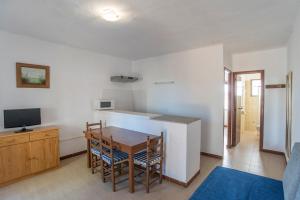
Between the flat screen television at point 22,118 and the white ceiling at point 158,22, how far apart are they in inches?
56.7

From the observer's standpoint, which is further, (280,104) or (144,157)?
(280,104)

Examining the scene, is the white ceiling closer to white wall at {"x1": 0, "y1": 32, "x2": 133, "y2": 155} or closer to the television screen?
white wall at {"x1": 0, "y1": 32, "x2": 133, "y2": 155}

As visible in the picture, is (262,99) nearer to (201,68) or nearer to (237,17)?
(201,68)

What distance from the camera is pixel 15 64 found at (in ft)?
10.1

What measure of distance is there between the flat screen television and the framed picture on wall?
1.66ft

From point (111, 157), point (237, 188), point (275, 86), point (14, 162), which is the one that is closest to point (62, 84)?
point (14, 162)

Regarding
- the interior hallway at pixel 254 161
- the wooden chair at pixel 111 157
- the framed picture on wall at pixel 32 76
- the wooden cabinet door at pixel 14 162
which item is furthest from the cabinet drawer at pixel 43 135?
the interior hallway at pixel 254 161

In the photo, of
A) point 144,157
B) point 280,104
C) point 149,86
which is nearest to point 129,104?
point 149,86

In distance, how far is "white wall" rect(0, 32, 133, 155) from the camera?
302 centimetres

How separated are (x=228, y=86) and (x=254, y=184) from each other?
10.5 ft

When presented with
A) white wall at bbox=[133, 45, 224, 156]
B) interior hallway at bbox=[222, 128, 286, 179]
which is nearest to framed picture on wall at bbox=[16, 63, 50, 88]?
white wall at bbox=[133, 45, 224, 156]

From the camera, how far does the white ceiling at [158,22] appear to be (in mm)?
2025

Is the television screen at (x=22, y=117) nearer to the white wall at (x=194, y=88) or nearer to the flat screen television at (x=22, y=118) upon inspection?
the flat screen television at (x=22, y=118)

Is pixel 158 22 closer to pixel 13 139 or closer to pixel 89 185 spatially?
pixel 89 185
